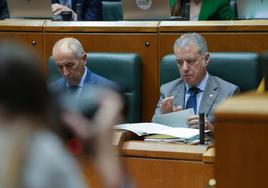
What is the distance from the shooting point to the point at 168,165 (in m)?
2.45

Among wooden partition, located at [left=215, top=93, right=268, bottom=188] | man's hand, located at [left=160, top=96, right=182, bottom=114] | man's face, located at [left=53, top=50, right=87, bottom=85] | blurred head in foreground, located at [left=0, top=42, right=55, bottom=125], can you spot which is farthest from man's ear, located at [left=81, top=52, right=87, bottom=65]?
blurred head in foreground, located at [left=0, top=42, right=55, bottom=125]

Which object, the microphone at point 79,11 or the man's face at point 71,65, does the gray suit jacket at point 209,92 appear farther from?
the microphone at point 79,11

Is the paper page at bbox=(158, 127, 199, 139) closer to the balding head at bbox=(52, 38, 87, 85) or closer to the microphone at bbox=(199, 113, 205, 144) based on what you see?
the microphone at bbox=(199, 113, 205, 144)

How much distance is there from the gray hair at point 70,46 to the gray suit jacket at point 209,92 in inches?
18.9

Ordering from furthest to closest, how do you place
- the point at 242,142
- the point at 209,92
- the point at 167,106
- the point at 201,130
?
the point at 209,92 < the point at 167,106 < the point at 201,130 < the point at 242,142

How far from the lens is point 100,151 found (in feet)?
3.13

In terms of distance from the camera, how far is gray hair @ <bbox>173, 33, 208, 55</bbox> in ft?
11.1

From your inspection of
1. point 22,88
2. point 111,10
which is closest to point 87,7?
point 111,10

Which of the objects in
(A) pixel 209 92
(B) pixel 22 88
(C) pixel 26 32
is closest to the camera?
(B) pixel 22 88

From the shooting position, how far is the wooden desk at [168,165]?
239 cm

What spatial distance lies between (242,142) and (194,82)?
1908mm

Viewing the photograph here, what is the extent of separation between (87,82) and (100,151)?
2.62m

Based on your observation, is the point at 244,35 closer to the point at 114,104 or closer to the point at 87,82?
the point at 87,82

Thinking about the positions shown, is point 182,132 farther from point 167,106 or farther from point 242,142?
point 242,142
